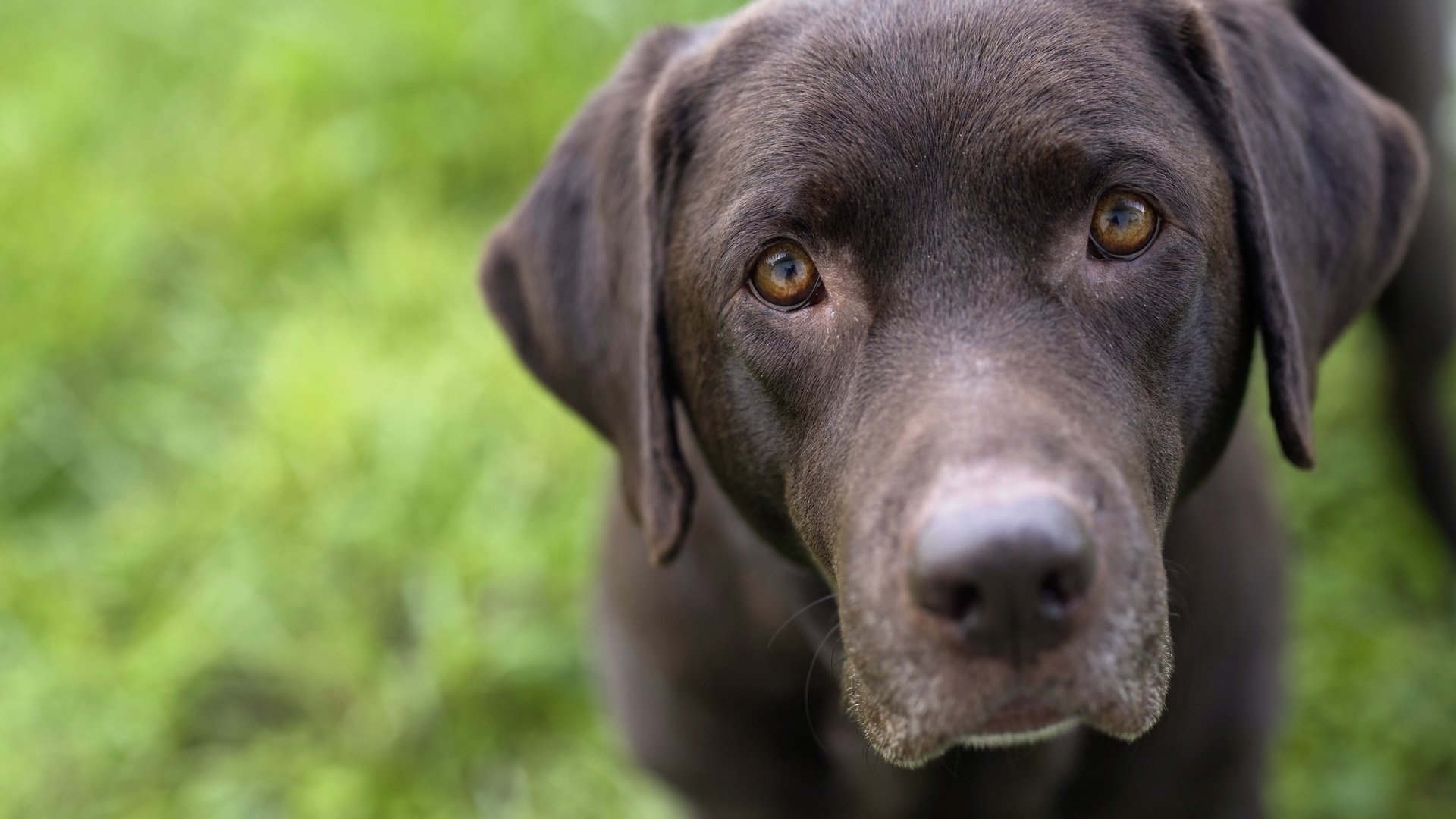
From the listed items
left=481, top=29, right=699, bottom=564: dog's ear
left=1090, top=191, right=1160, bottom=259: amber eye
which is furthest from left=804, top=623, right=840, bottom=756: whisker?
left=1090, top=191, right=1160, bottom=259: amber eye

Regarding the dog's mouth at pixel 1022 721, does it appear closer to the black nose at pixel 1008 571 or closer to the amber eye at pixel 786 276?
the black nose at pixel 1008 571

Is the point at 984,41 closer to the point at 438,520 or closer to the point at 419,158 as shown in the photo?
the point at 438,520

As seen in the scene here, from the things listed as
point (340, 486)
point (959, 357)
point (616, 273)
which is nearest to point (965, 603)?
point (959, 357)

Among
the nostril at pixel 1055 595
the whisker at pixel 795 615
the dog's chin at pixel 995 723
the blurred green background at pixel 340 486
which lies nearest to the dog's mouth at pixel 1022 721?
the dog's chin at pixel 995 723

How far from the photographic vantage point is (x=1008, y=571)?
1.86 meters

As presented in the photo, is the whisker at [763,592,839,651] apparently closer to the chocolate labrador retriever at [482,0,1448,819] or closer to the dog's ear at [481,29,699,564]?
the chocolate labrador retriever at [482,0,1448,819]

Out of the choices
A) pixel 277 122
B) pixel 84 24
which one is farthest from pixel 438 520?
pixel 84 24

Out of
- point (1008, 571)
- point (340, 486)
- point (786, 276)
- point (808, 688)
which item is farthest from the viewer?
point (340, 486)

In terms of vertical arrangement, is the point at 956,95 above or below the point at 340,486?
above

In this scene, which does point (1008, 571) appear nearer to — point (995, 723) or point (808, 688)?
point (995, 723)

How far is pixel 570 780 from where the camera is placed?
389 cm

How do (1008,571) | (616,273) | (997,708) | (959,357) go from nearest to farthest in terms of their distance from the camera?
1. (1008,571)
2. (997,708)
3. (959,357)
4. (616,273)

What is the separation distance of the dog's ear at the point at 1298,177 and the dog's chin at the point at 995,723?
2.02 ft

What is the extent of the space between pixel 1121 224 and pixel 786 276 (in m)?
0.47
